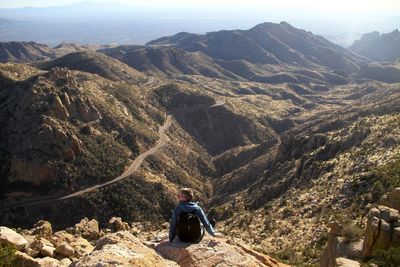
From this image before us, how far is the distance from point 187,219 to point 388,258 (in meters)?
8.11

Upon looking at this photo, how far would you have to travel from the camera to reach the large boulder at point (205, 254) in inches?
584

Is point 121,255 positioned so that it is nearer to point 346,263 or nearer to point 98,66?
point 346,263

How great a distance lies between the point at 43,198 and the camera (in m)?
66.0

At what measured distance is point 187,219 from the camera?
15.3 metres

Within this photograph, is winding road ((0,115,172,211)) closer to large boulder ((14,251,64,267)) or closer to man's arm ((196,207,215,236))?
large boulder ((14,251,64,267))

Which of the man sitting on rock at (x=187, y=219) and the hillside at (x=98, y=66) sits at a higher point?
the man sitting on rock at (x=187, y=219)

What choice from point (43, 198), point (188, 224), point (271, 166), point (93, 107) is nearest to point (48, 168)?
point (43, 198)

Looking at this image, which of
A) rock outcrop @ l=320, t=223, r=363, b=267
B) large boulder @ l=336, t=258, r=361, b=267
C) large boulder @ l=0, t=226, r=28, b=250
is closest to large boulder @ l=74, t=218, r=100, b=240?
large boulder @ l=0, t=226, r=28, b=250

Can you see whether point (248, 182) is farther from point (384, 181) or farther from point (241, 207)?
point (384, 181)

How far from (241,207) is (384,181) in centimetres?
2479

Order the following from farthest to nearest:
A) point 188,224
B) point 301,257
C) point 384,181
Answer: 1. point 384,181
2. point 301,257
3. point 188,224

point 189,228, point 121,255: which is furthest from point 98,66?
point 121,255

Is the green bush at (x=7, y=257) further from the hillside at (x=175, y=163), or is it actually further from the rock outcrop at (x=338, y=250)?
the hillside at (x=175, y=163)

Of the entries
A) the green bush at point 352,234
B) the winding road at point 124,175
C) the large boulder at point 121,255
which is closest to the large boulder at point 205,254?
the large boulder at point 121,255
